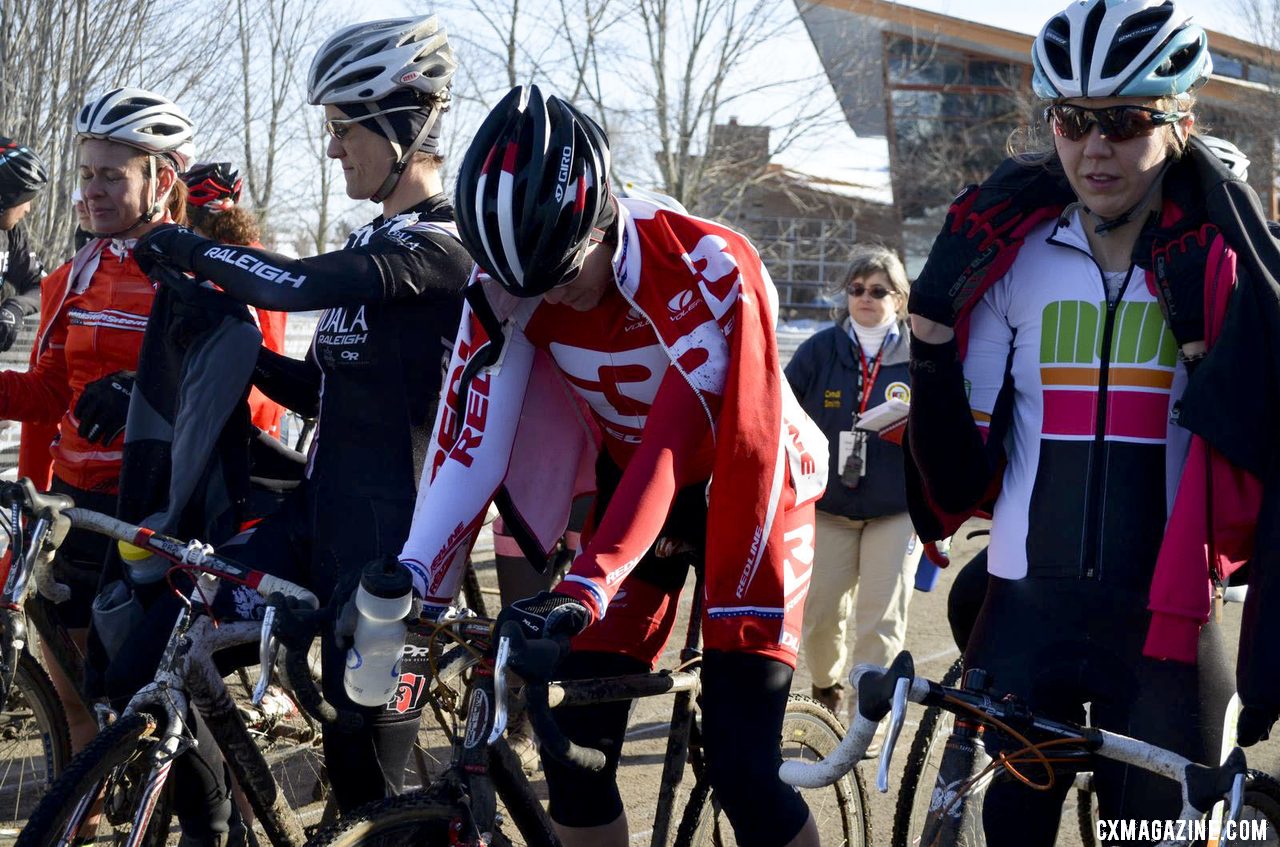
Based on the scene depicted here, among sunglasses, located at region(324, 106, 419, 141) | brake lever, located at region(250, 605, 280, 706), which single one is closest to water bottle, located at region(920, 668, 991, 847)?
brake lever, located at region(250, 605, 280, 706)

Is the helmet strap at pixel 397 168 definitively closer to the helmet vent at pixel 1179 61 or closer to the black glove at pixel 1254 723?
the helmet vent at pixel 1179 61

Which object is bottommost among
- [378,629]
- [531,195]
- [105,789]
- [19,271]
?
[105,789]

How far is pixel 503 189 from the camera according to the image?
2588mm

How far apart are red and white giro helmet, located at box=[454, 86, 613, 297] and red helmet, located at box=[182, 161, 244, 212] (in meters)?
3.01

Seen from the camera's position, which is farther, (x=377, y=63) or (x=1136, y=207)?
(x=377, y=63)

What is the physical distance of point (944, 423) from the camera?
2756 mm

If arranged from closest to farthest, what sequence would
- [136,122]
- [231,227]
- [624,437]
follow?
[624,437] < [136,122] < [231,227]

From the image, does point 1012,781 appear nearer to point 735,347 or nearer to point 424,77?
point 735,347

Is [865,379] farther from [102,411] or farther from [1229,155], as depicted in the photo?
[102,411]

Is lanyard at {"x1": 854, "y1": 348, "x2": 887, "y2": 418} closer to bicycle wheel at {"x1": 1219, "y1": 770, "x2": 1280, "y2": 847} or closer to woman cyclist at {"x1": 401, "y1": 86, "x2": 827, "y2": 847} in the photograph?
woman cyclist at {"x1": 401, "y1": 86, "x2": 827, "y2": 847}

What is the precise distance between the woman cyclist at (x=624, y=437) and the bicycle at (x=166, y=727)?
45cm

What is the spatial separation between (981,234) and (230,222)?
3.34 meters

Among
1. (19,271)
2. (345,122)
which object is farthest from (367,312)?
(19,271)

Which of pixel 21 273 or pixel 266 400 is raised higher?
pixel 21 273
